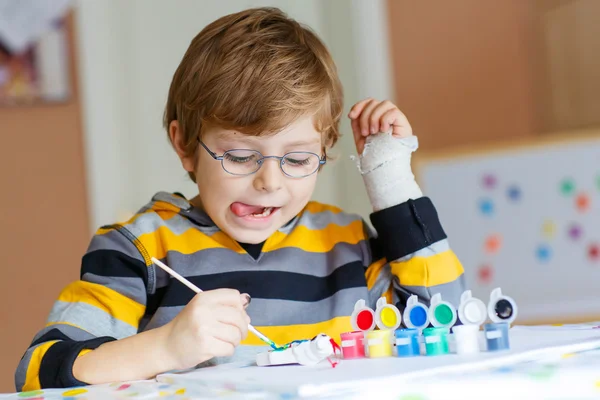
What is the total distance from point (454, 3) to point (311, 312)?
2240mm

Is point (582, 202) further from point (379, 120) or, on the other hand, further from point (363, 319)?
point (363, 319)

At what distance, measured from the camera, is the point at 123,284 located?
97cm

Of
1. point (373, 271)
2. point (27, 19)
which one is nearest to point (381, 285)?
point (373, 271)

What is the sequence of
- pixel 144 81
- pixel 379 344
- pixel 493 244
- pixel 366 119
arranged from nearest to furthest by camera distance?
pixel 379 344
pixel 366 119
pixel 493 244
pixel 144 81

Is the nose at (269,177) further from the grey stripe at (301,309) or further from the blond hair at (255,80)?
the grey stripe at (301,309)

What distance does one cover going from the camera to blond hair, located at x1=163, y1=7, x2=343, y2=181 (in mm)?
982

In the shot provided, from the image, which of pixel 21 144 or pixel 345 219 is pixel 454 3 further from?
pixel 345 219

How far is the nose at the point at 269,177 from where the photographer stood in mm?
959

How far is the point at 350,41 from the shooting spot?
9.44 ft

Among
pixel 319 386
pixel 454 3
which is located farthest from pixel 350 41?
pixel 319 386

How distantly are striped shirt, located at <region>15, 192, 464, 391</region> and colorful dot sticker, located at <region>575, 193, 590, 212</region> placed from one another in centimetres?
167

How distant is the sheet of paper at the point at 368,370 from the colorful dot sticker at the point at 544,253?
6.15 feet

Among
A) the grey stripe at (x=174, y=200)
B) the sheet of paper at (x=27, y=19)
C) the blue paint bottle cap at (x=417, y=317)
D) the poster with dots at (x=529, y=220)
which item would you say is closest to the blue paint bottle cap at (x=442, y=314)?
the blue paint bottle cap at (x=417, y=317)

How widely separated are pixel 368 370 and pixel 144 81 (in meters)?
2.31
